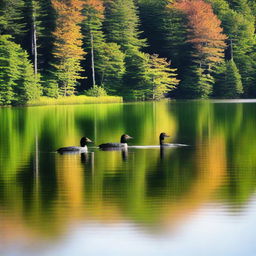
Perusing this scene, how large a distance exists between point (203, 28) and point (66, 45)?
15.3m

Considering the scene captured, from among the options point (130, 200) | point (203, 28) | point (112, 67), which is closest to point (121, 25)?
point (112, 67)

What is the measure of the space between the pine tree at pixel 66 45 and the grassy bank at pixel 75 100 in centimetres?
67

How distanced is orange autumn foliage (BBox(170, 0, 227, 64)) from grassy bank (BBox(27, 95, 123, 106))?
10.5 metres

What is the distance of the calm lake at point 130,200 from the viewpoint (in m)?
9.41

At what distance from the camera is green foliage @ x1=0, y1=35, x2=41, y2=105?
51188 millimetres

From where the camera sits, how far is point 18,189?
44.2 ft

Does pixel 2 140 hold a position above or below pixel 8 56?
below

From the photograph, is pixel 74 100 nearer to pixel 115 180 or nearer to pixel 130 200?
pixel 115 180

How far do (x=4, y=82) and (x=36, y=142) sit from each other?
28321 mm

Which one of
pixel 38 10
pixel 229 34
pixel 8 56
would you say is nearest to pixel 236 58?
pixel 229 34

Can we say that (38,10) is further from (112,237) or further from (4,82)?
(112,237)

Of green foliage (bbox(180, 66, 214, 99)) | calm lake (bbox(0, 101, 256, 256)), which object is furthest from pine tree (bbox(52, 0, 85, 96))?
calm lake (bbox(0, 101, 256, 256))

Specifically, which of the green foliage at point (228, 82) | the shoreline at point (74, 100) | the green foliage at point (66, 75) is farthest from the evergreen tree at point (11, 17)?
the green foliage at point (228, 82)

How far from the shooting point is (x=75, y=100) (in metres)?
59.8
